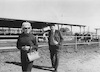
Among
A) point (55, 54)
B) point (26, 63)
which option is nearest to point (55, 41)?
point (55, 54)

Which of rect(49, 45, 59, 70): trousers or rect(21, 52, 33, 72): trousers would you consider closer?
rect(21, 52, 33, 72): trousers

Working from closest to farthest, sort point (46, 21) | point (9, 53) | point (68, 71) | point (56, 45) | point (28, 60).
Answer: point (28, 60), point (56, 45), point (68, 71), point (9, 53), point (46, 21)

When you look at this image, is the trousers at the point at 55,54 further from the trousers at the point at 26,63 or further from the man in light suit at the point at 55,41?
the trousers at the point at 26,63

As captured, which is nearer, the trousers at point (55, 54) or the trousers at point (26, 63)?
the trousers at point (26, 63)

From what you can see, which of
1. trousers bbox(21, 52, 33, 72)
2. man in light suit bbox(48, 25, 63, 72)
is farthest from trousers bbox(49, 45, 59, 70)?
trousers bbox(21, 52, 33, 72)

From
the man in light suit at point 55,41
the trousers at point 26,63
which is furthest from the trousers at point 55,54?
the trousers at point 26,63

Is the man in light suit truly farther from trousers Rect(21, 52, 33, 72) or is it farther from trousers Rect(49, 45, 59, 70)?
trousers Rect(21, 52, 33, 72)

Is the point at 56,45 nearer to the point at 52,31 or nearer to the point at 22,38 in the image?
the point at 52,31

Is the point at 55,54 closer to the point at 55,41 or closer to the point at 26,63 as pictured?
the point at 55,41

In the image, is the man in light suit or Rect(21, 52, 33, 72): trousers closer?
Rect(21, 52, 33, 72): trousers

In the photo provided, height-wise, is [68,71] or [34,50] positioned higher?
[34,50]

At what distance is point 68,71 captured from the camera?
288 inches

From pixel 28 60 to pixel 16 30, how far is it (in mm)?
25231

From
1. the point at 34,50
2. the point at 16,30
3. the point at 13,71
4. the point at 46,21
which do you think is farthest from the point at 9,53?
the point at 16,30
